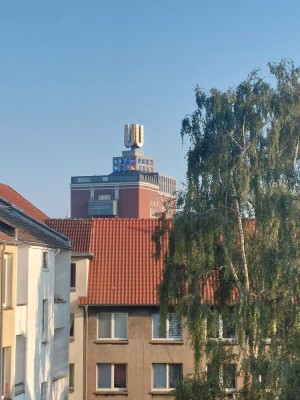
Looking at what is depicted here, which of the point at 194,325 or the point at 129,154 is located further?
the point at 129,154

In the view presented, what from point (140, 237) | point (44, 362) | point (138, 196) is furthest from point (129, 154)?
point (44, 362)

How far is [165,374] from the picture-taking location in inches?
1645

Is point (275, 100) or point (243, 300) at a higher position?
point (275, 100)

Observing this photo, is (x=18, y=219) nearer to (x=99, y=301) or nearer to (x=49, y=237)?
(x=49, y=237)

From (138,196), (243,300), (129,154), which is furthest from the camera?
(129,154)

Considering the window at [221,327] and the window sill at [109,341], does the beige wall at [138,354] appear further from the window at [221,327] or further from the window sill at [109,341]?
the window at [221,327]

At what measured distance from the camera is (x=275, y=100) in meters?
28.5

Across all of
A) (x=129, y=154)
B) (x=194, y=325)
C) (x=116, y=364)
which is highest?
(x=129, y=154)

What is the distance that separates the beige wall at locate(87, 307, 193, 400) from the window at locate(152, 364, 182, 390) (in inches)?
13.5

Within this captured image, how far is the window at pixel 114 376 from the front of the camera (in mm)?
41719

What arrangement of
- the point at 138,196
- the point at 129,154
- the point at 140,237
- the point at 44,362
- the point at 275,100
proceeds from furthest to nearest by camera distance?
the point at 129,154 < the point at 138,196 < the point at 140,237 < the point at 44,362 < the point at 275,100

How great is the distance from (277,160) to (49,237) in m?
12.6

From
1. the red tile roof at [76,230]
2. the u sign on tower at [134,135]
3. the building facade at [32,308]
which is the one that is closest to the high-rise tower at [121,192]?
the u sign on tower at [134,135]

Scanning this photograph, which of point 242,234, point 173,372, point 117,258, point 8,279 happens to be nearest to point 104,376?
point 173,372
